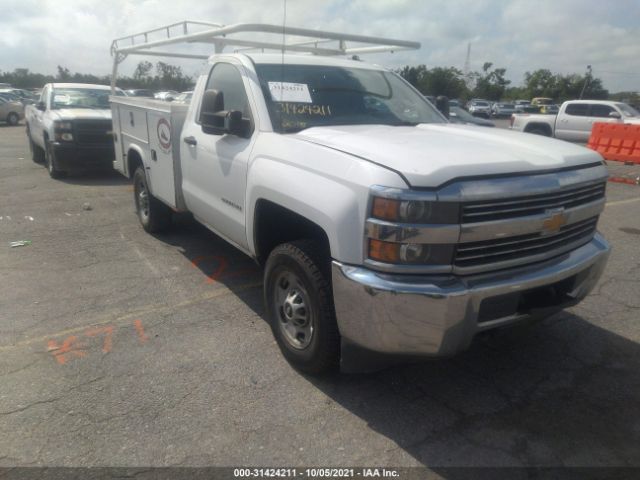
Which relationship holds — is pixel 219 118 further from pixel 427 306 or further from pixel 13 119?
pixel 13 119

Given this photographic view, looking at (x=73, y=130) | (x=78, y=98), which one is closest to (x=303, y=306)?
(x=73, y=130)

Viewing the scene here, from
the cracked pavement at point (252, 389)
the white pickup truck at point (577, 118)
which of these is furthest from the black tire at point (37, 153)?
the white pickup truck at point (577, 118)

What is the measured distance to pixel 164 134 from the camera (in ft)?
16.7

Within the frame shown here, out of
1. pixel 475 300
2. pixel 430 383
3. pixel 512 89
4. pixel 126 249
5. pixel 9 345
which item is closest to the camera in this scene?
pixel 475 300

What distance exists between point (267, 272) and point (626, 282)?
3654 mm

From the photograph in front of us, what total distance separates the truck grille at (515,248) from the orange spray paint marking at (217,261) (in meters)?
2.95

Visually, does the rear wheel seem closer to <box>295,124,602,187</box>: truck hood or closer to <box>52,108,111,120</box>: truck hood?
<box>52,108,111,120</box>: truck hood

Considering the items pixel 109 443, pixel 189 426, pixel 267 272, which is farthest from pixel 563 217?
pixel 109 443

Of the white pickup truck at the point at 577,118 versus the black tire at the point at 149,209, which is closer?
the black tire at the point at 149,209

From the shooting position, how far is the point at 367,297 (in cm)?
252

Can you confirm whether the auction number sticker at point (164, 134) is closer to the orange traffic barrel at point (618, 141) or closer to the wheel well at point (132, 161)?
the wheel well at point (132, 161)

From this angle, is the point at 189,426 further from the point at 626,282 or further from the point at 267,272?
the point at 626,282

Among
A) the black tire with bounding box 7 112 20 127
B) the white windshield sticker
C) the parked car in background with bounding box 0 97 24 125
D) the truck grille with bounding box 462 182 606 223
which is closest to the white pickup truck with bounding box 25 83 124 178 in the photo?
the white windshield sticker

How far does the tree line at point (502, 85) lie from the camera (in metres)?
57.0
